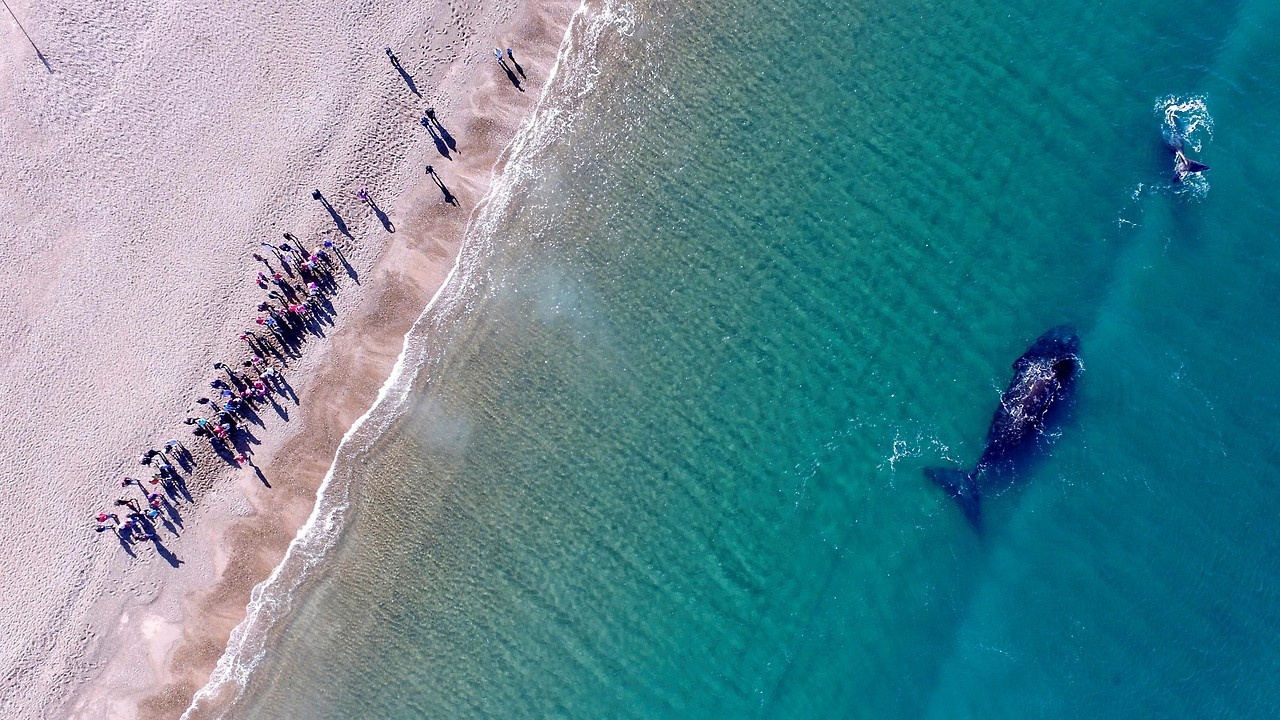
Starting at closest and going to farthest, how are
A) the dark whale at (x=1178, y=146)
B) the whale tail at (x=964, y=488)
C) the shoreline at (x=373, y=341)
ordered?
the dark whale at (x=1178, y=146) → the whale tail at (x=964, y=488) → the shoreline at (x=373, y=341)

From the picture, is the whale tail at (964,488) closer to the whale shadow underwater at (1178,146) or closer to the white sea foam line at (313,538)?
the whale shadow underwater at (1178,146)

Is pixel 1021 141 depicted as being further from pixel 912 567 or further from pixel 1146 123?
pixel 912 567

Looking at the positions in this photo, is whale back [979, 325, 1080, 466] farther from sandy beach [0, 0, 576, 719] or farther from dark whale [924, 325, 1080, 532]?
sandy beach [0, 0, 576, 719]

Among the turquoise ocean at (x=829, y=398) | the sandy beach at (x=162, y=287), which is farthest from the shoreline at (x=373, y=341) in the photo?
the turquoise ocean at (x=829, y=398)

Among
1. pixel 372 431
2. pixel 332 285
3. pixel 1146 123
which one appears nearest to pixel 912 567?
pixel 1146 123

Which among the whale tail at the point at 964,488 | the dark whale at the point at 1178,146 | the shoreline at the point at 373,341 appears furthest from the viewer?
the shoreline at the point at 373,341

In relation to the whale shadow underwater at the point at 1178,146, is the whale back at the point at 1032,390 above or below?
below

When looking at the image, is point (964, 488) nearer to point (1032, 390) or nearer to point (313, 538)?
point (1032, 390)
